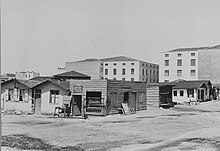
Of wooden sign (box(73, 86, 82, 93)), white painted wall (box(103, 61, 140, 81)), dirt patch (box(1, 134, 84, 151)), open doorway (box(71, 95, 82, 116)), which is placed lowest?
dirt patch (box(1, 134, 84, 151))

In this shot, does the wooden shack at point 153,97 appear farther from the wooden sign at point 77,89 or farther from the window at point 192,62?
the window at point 192,62

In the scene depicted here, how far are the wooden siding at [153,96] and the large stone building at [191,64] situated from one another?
38801 mm

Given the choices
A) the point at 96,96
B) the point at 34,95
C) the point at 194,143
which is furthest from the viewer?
the point at 34,95

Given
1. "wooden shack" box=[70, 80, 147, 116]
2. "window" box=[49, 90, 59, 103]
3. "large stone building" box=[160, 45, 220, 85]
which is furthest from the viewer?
"large stone building" box=[160, 45, 220, 85]

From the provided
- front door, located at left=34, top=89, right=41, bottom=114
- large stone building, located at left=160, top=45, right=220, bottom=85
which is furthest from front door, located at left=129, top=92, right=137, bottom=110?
large stone building, located at left=160, top=45, right=220, bottom=85

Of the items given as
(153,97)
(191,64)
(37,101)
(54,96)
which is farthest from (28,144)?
(191,64)

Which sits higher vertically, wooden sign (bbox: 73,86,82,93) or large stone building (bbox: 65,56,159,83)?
large stone building (bbox: 65,56,159,83)

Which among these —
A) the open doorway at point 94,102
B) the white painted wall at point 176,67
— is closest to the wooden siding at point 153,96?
the open doorway at point 94,102

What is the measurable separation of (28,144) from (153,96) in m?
27.7

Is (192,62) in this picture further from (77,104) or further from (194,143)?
(194,143)

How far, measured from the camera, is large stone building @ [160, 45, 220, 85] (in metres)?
77.2

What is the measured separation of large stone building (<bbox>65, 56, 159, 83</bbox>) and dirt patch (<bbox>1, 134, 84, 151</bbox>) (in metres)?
71.5

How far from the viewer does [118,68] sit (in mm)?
91562

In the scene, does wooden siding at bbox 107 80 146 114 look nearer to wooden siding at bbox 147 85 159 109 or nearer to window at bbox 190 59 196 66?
wooden siding at bbox 147 85 159 109
